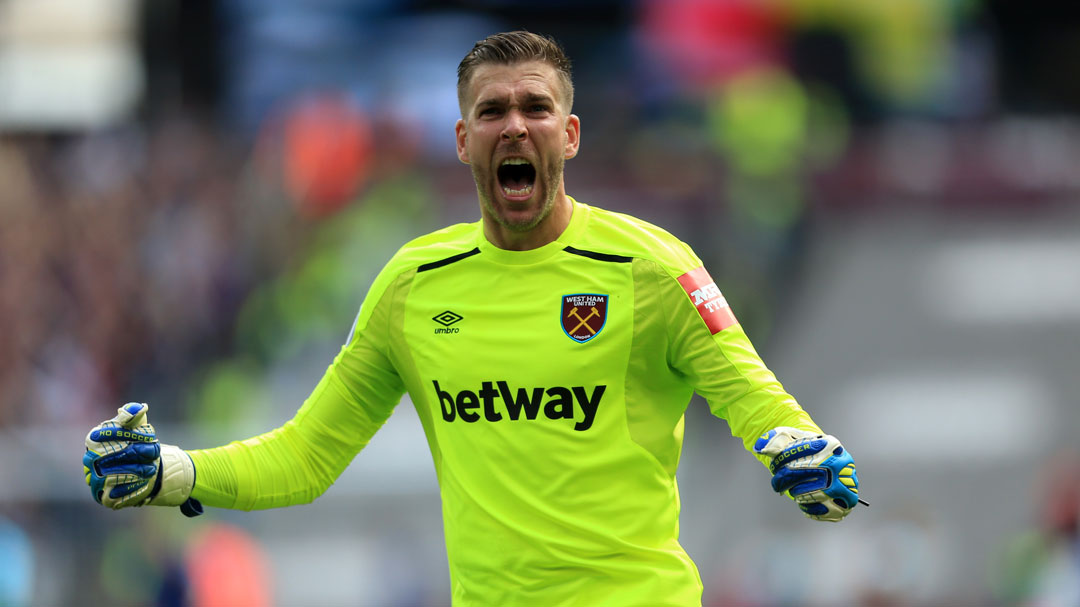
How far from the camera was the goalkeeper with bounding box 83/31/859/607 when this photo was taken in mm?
3725

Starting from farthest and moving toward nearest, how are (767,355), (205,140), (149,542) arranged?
(205,140) < (767,355) < (149,542)

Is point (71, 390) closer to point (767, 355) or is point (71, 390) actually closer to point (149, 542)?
point (149, 542)

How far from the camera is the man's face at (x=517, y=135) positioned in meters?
3.79

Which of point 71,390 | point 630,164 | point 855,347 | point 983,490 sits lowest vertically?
point 983,490

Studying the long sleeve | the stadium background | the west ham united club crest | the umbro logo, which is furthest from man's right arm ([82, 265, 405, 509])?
the stadium background

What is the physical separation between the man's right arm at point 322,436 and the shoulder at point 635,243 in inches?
23.6

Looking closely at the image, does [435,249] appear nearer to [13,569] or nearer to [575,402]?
[575,402]

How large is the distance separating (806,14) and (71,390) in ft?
37.6

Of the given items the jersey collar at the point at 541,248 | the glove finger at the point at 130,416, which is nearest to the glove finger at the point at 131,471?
the glove finger at the point at 130,416

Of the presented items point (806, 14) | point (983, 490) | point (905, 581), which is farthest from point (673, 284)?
point (806, 14)

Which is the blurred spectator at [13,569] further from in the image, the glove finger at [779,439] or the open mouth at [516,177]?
the glove finger at [779,439]

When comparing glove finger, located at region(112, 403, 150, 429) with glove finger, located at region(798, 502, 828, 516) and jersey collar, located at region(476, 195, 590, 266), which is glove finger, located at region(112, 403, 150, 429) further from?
glove finger, located at region(798, 502, 828, 516)

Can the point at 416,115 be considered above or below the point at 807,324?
above

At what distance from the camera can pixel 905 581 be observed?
11.5 metres
